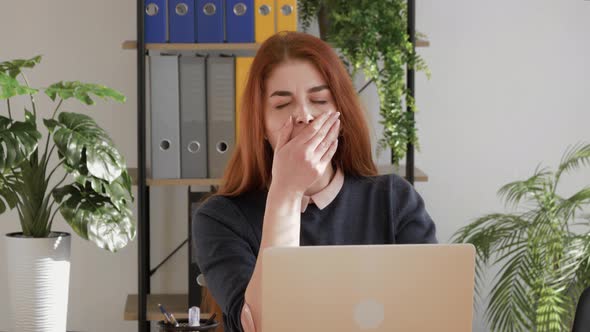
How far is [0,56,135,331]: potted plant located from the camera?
9.82 ft

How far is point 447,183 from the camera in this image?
12.0ft

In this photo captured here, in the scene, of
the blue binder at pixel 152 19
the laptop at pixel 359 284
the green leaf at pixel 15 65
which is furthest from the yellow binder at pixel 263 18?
the laptop at pixel 359 284

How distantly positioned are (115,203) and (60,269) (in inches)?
11.7

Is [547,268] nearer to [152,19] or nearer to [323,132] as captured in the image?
[152,19]

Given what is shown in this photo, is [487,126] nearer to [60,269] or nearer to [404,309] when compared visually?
[60,269]

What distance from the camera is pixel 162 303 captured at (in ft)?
11.3

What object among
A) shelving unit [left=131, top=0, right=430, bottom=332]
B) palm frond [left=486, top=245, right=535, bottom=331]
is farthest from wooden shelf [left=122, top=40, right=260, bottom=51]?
palm frond [left=486, top=245, right=535, bottom=331]

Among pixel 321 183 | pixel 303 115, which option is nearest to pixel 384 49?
pixel 321 183

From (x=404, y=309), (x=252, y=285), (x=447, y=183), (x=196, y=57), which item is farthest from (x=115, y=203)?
(x=404, y=309)

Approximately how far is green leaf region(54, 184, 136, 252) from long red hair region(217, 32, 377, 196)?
50.0 inches

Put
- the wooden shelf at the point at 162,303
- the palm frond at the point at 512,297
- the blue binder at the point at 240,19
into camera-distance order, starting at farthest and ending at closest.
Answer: the wooden shelf at the point at 162,303 → the blue binder at the point at 240,19 → the palm frond at the point at 512,297

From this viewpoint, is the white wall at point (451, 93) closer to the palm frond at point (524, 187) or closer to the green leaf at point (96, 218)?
the palm frond at point (524, 187)

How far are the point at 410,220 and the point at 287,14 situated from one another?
1569 mm

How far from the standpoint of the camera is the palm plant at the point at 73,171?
2.98 m
